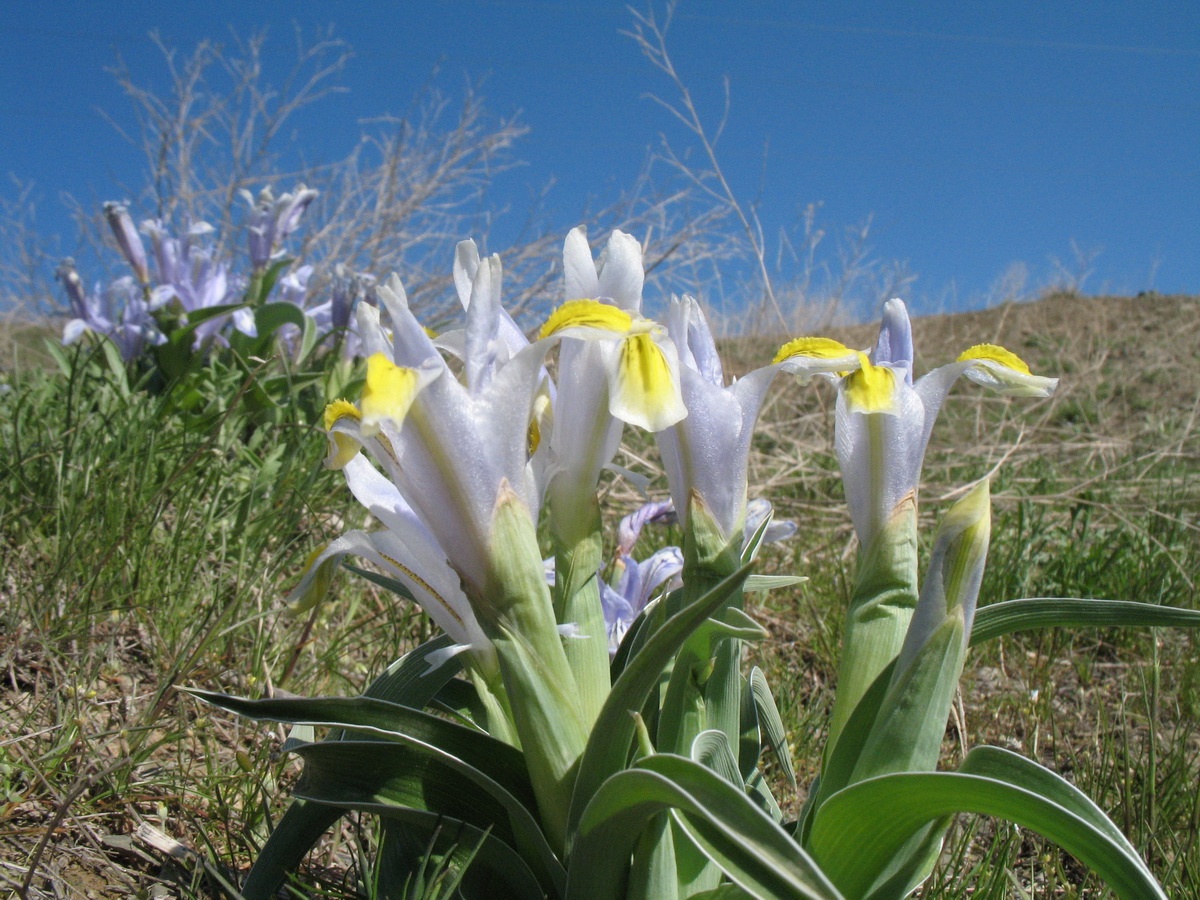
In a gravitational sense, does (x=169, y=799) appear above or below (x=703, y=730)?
below

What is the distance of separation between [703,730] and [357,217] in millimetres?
5572

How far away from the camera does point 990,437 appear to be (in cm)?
432

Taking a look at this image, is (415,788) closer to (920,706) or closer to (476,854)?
(476,854)

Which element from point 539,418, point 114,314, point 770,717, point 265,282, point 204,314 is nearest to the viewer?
point 539,418

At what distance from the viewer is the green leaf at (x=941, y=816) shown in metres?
0.67

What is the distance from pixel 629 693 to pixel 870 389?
36 centimetres

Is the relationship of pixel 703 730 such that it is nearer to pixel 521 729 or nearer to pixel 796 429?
pixel 521 729

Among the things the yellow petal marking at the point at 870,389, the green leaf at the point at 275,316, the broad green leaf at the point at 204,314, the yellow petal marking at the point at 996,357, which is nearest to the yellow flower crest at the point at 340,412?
the yellow petal marking at the point at 870,389

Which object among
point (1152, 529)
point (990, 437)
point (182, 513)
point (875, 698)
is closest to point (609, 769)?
point (875, 698)

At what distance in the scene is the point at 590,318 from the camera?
76cm

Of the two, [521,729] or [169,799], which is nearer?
[521,729]

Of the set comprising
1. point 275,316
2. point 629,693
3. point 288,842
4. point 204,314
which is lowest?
point 288,842

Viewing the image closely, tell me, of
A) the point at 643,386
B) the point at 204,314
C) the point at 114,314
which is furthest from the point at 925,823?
the point at 114,314

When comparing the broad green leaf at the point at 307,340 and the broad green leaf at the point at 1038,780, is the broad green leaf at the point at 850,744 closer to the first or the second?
the broad green leaf at the point at 1038,780
